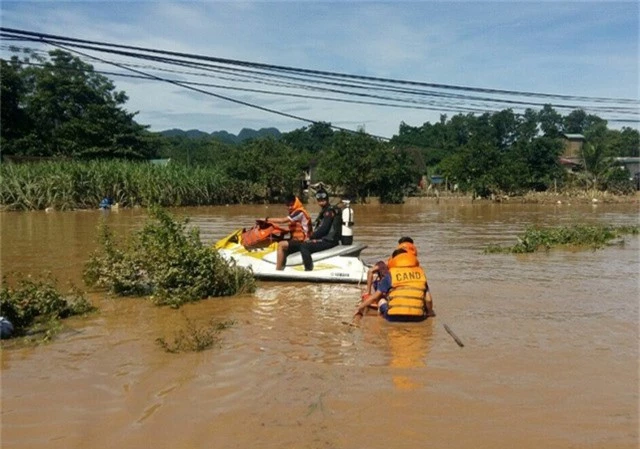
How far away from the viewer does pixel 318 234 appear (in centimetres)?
1141

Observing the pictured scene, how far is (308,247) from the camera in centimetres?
1125

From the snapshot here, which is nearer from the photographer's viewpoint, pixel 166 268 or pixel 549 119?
pixel 166 268

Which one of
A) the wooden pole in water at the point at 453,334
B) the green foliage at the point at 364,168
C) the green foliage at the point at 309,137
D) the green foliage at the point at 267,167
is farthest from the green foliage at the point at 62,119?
the wooden pole in water at the point at 453,334

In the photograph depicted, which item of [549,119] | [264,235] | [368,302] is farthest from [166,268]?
[549,119]

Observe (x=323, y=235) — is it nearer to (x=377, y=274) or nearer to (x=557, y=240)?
(x=377, y=274)

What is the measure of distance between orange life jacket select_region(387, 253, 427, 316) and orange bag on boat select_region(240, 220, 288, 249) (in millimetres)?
3503

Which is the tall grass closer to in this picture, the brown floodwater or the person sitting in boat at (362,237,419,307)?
the person sitting in boat at (362,237,419,307)

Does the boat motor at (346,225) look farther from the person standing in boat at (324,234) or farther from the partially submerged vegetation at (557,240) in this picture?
the partially submerged vegetation at (557,240)

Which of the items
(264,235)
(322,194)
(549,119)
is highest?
(549,119)

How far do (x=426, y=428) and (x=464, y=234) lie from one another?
55.6 ft

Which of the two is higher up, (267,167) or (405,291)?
(267,167)

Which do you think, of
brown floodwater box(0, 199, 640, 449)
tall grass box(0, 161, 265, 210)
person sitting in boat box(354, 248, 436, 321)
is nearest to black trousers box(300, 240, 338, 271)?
brown floodwater box(0, 199, 640, 449)

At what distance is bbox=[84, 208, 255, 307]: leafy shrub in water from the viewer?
9.71 m

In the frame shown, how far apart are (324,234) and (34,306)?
4.81 m
